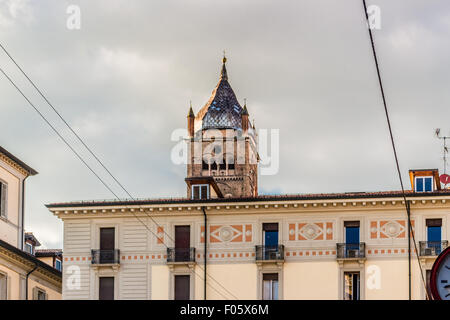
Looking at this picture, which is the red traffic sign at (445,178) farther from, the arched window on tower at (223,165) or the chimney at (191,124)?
the chimney at (191,124)

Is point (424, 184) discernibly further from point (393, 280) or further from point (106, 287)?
point (106, 287)

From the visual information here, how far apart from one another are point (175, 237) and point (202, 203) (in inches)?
82.6

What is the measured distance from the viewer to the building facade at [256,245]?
5316cm

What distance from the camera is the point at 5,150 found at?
174 ft

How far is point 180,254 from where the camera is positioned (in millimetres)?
54938

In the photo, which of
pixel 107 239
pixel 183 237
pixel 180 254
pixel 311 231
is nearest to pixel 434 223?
pixel 311 231

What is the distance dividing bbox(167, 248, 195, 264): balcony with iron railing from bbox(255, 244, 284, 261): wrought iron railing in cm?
309

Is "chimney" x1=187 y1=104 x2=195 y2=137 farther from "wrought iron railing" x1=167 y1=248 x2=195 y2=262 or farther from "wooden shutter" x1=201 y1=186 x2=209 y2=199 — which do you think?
"wrought iron railing" x1=167 y1=248 x2=195 y2=262

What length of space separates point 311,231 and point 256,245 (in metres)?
2.62

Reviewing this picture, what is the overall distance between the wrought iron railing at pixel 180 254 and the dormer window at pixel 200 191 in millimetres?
3752

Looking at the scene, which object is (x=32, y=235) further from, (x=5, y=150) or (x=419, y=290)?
(x=419, y=290)

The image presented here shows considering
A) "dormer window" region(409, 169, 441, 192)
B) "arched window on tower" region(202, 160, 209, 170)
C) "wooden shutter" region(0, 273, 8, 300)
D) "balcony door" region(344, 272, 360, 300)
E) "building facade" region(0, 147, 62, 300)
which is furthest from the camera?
"arched window on tower" region(202, 160, 209, 170)

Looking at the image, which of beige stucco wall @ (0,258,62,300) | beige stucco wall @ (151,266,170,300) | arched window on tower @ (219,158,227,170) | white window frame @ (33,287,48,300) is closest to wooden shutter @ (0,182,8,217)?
beige stucco wall @ (0,258,62,300)

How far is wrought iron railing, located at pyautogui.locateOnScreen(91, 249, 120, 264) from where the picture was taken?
181 ft
